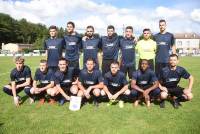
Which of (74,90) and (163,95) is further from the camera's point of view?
(74,90)

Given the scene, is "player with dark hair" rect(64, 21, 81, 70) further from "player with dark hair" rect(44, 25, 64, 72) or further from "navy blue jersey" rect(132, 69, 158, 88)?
"navy blue jersey" rect(132, 69, 158, 88)

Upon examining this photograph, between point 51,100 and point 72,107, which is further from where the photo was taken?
point 51,100

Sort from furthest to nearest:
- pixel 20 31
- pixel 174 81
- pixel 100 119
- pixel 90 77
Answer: pixel 20 31 → pixel 90 77 → pixel 174 81 → pixel 100 119

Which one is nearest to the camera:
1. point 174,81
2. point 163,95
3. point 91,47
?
point 163,95

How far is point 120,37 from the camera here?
10.3m

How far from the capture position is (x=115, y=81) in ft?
30.1

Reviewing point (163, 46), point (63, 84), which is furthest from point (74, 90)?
point (163, 46)

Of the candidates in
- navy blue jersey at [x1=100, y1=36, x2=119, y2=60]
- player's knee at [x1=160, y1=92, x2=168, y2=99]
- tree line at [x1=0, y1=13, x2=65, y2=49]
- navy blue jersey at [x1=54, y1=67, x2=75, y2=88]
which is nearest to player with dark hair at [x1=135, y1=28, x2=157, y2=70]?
navy blue jersey at [x1=100, y1=36, x2=119, y2=60]

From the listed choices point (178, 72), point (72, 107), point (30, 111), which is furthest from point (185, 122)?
point (30, 111)

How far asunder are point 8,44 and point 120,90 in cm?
9201

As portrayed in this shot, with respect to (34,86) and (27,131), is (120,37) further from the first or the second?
(27,131)

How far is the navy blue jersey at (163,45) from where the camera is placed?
32.6 feet

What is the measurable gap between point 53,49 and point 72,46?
0.60 m

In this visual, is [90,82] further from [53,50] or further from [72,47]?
[53,50]
